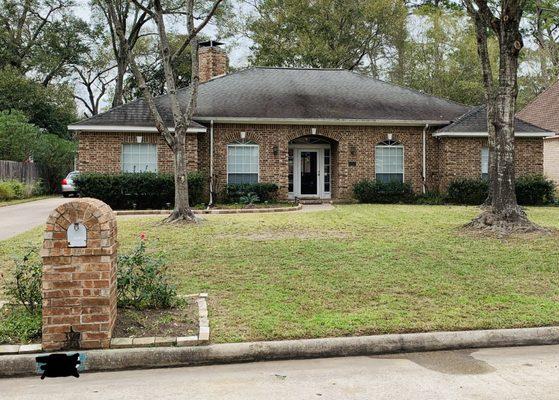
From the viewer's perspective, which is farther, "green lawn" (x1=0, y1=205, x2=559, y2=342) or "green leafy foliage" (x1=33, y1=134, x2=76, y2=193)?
"green leafy foliage" (x1=33, y1=134, x2=76, y2=193)

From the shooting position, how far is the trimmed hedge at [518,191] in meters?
19.6

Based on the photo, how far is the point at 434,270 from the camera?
7.36 meters

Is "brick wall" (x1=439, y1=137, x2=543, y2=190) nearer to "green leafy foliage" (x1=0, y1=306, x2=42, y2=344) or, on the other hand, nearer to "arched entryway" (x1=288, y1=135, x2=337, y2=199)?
"arched entryway" (x1=288, y1=135, x2=337, y2=199)

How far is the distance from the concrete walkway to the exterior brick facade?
1543 cm

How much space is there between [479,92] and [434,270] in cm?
3427

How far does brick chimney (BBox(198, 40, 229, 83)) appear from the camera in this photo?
24203mm

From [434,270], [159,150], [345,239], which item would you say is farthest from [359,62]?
[434,270]

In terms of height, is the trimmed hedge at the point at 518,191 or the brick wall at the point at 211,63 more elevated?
the brick wall at the point at 211,63

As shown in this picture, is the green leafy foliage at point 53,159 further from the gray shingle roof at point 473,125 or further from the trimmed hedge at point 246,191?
the gray shingle roof at point 473,125

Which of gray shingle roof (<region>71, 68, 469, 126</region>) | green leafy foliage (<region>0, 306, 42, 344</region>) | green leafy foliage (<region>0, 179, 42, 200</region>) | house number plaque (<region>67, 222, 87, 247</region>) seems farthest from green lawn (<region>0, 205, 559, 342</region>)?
green leafy foliage (<region>0, 179, 42, 200</region>)

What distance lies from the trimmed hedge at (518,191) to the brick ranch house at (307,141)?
693 millimetres

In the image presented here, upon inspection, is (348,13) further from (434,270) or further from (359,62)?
(434,270)

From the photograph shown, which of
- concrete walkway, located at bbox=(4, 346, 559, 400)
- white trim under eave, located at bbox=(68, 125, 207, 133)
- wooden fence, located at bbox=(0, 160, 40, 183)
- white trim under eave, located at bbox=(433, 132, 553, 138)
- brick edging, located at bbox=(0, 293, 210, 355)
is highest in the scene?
white trim under eave, located at bbox=(68, 125, 207, 133)

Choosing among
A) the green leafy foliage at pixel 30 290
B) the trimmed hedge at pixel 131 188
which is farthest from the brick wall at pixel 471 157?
the green leafy foliage at pixel 30 290
